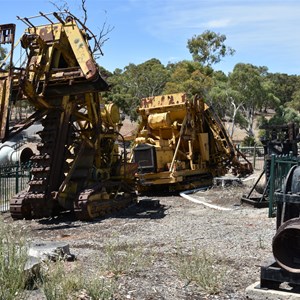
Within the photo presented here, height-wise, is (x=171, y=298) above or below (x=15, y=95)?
below

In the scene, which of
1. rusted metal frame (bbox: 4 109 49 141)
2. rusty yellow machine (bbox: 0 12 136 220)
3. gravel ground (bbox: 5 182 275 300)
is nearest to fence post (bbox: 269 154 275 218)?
gravel ground (bbox: 5 182 275 300)

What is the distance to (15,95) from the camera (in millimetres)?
11445

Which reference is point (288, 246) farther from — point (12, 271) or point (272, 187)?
point (272, 187)

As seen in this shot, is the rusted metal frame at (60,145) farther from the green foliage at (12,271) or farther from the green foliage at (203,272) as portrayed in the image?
the green foliage at (12,271)

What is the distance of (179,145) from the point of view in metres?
17.2

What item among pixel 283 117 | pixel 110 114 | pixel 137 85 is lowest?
pixel 110 114

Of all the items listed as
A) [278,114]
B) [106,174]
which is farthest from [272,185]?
[278,114]

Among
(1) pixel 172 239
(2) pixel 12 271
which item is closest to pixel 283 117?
(1) pixel 172 239

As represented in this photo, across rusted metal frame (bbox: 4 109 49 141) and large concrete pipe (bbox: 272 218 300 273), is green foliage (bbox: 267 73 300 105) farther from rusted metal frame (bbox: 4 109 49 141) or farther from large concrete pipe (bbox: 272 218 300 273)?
large concrete pipe (bbox: 272 218 300 273)

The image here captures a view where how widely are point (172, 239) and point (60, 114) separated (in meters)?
4.26

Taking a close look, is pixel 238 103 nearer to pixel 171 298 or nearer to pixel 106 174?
pixel 106 174

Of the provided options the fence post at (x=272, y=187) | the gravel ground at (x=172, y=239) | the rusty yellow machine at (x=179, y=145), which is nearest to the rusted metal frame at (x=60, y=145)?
the gravel ground at (x=172, y=239)

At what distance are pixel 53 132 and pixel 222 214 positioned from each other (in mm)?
4150

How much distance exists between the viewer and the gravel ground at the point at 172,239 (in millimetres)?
6324
